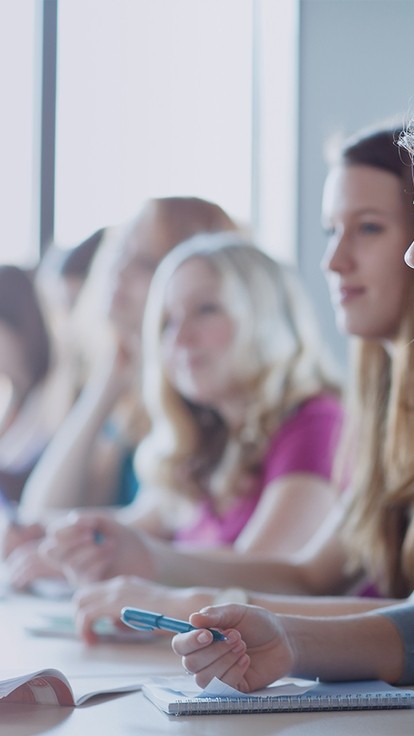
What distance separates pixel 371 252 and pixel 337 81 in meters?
2.12

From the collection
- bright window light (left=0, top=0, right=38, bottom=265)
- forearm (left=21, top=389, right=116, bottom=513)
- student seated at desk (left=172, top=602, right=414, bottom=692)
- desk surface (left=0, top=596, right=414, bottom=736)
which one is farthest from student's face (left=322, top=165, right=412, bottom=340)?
bright window light (left=0, top=0, right=38, bottom=265)

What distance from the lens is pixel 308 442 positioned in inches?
74.7

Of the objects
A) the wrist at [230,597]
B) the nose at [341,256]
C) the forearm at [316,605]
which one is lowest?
the forearm at [316,605]

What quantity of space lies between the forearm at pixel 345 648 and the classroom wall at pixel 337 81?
2424mm

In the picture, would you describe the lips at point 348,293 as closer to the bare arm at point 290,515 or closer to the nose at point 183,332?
the bare arm at point 290,515

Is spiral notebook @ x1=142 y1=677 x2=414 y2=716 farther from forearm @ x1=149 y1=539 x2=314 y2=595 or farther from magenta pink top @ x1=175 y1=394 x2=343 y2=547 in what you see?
magenta pink top @ x1=175 y1=394 x2=343 y2=547

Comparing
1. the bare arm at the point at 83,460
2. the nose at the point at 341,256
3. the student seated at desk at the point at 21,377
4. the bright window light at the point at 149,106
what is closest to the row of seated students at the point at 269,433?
the nose at the point at 341,256

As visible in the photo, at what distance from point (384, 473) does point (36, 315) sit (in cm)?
196

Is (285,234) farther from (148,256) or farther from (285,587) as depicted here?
(285,587)

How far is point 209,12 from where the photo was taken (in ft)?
12.1

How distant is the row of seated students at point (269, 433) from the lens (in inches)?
56.1

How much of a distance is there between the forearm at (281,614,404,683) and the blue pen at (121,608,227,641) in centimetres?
9

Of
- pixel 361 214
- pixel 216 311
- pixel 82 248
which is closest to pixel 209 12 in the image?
pixel 82 248

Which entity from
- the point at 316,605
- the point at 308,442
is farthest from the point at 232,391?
the point at 316,605
